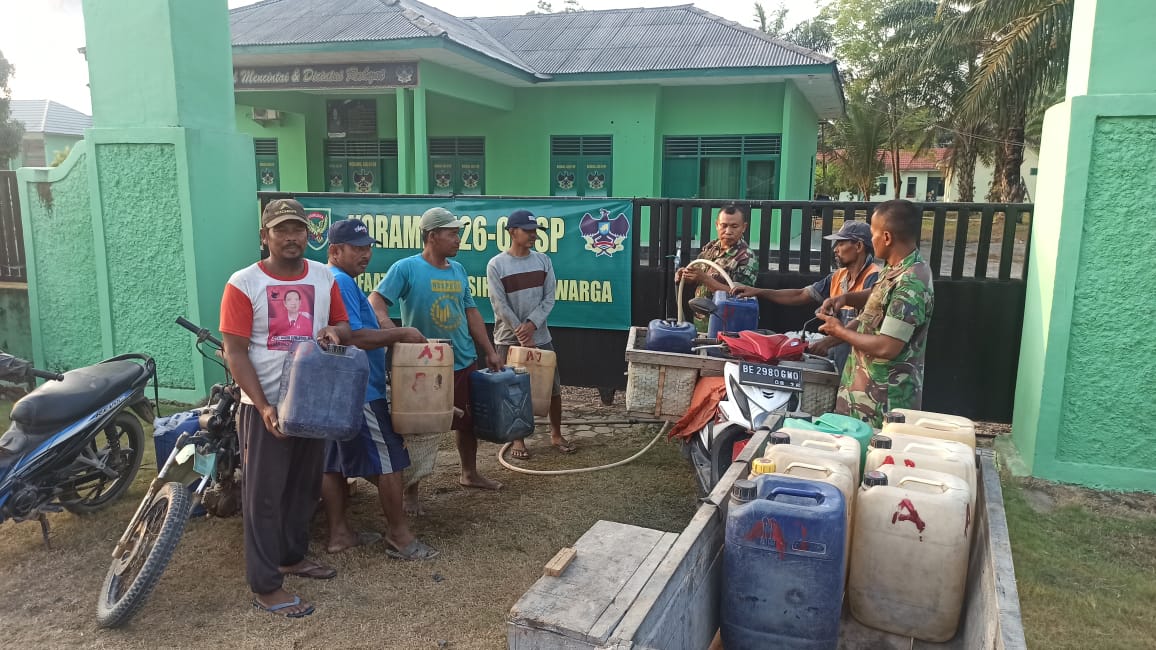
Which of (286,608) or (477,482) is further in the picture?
(477,482)

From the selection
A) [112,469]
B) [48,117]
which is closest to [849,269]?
[112,469]

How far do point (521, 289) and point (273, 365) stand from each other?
2.31m

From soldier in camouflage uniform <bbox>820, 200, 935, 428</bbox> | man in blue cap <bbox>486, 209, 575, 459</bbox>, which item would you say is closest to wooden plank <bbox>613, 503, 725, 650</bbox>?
soldier in camouflage uniform <bbox>820, 200, 935, 428</bbox>

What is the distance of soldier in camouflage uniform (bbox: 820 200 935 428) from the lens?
3473 millimetres

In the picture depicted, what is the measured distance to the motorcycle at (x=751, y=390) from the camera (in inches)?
153

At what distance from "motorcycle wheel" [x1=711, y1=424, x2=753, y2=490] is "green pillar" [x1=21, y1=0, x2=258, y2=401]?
458cm

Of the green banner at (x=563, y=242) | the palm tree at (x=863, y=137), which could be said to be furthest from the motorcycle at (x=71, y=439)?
the palm tree at (x=863, y=137)

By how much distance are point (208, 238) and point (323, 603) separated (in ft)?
13.2

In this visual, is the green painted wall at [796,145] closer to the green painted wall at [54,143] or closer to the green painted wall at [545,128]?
the green painted wall at [545,128]

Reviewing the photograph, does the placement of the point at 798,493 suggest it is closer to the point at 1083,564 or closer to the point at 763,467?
the point at 763,467

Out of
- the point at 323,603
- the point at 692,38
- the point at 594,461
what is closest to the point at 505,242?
the point at 594,461

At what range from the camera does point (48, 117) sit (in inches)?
1273

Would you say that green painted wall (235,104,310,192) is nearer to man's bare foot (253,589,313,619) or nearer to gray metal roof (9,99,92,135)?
man's bare foot (253,589,313,619)

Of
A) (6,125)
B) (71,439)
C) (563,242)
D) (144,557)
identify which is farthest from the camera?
(6,125)
